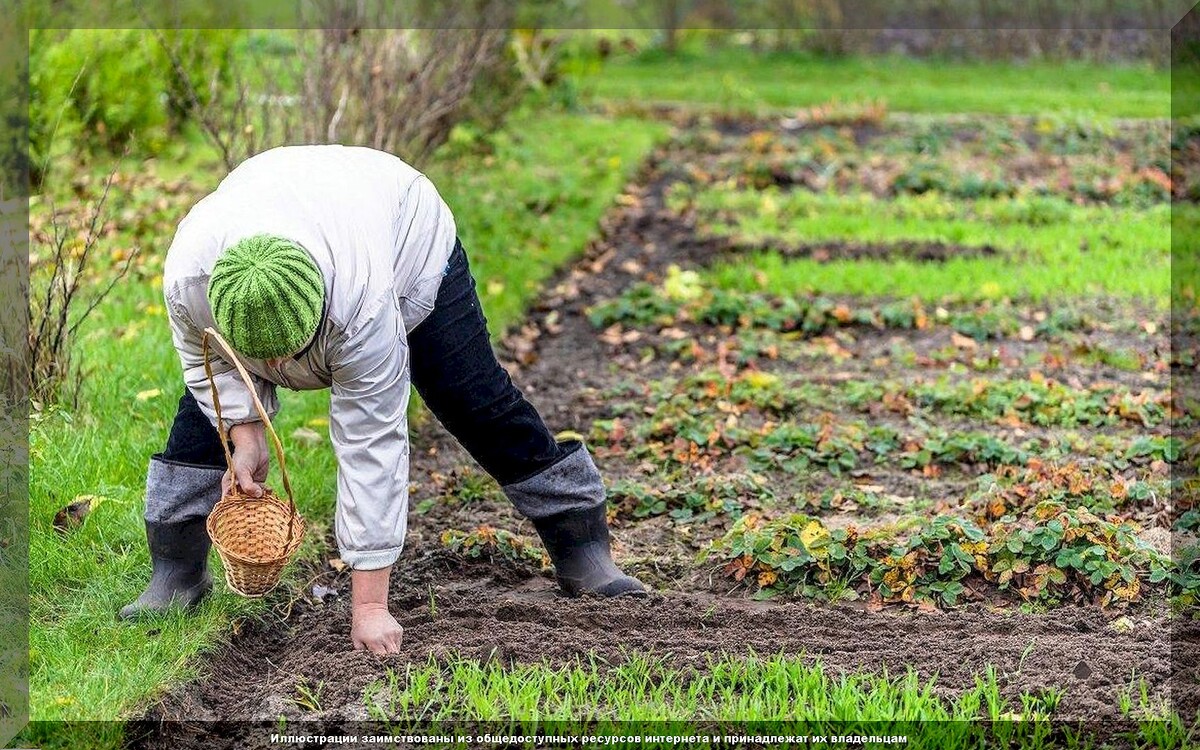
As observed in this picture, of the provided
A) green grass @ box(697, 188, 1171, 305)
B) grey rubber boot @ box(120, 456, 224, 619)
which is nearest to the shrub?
green grass @ box(697, 188, 1171, 305)

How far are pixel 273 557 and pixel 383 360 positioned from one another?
69cm

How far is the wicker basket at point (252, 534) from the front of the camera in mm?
3609

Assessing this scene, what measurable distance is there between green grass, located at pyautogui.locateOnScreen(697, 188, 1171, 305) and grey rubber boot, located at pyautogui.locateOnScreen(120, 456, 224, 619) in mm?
4645

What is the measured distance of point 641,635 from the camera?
12.8ft

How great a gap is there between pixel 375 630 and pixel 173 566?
2.23 feet

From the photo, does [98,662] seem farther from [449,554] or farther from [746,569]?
[746,569]

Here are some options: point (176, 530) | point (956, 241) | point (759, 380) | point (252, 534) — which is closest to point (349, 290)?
point (252, 534)

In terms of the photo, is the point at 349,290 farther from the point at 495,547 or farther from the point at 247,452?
the point at 495,547

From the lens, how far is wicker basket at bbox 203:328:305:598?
11.8ft

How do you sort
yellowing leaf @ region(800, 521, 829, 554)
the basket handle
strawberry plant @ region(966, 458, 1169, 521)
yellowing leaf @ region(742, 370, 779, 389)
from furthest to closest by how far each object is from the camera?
1. yellowing leaf @ region(742, 370, 779, 389)
2. strawberry plant @ region(966, 458, 1169, 521)
3. yellowing leaf @ region(800, 521, 829, 554)
4. the basket handle

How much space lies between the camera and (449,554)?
4594 mm

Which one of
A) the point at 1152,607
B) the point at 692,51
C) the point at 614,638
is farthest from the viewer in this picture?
the point at 692,51

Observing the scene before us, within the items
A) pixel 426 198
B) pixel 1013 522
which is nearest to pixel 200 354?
pixel 426 198

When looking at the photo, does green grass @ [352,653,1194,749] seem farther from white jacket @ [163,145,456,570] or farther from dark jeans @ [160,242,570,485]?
dark jeans @ [160,242,570,485]
